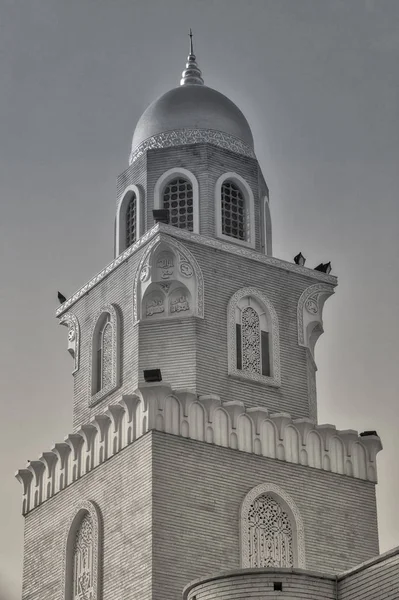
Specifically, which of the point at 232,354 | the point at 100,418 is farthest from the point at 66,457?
the point at 232,354

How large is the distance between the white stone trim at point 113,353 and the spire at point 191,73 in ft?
22.2

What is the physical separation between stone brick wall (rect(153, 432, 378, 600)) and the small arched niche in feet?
11.3

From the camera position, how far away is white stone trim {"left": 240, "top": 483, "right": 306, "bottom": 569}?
107 feet

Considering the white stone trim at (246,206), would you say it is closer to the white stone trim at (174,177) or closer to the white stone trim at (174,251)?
the white stone trim at (174,177)

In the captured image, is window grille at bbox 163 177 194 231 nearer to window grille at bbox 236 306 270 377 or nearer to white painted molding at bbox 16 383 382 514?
window grille at bbox 236 306 270 377

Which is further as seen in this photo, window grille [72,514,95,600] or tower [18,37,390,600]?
window grille [72,514,95,600]

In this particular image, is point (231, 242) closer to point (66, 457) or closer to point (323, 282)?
point (323, 282)

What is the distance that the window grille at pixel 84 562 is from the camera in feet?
109

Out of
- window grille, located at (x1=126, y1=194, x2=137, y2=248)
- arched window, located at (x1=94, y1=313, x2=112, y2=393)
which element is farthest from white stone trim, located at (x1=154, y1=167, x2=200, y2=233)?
arched window, located at (x1=94, y1=313, x2=112, y2=393)

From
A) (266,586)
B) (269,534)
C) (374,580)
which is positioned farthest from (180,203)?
(374,580)

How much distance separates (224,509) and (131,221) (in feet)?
26.9

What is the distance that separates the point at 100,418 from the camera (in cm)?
3409

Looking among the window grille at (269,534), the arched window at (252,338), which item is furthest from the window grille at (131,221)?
the window grille at (269,534)

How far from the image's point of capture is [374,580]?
26.9 meters
